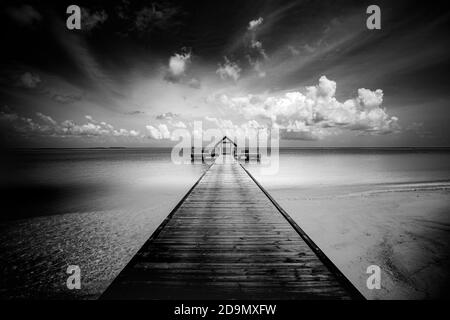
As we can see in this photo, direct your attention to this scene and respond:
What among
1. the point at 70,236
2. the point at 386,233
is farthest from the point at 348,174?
the point at 70,236

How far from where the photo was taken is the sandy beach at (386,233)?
5418mm

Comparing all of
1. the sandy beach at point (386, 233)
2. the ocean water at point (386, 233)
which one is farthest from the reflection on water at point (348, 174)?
the sandy beach at point (386, 233)

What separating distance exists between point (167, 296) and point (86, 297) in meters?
2.90

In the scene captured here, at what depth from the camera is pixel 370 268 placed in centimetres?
602

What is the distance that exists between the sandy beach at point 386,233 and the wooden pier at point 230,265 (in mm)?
2285

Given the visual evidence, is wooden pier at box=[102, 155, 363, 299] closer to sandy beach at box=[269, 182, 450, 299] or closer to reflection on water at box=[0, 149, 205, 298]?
reflection on water at box=[0, 149, 205, 298]

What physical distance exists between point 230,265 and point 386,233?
7.32 m

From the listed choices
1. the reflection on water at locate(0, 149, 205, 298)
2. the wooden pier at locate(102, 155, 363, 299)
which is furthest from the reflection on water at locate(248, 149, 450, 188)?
the wooden pier at locate(102, 155, 363, 299)

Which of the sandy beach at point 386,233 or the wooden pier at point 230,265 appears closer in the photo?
the wooden pier at point 230,265

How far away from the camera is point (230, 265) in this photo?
4.10 meters

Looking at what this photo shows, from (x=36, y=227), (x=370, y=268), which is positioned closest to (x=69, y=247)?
(x=36, y=227)

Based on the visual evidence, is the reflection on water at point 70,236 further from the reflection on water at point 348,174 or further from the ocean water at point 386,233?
the reflection on water at point 348,174

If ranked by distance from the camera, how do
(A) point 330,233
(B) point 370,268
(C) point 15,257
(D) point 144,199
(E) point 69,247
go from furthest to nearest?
(D) point 144,199 < (A) point 330,233 < (E) point 69,247 < (C) point 15,257 < (B) point 370,268
